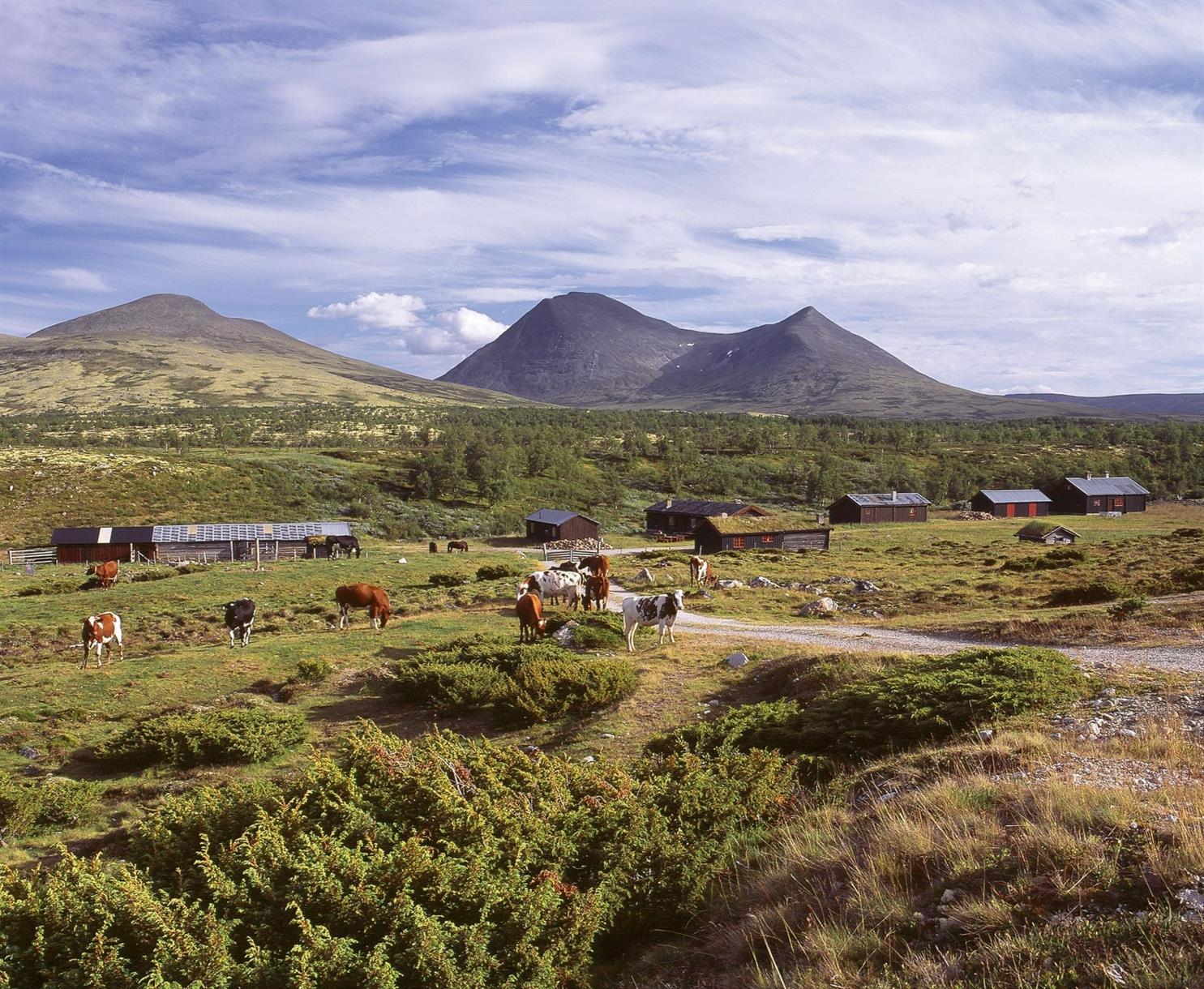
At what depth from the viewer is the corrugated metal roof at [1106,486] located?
328 ft

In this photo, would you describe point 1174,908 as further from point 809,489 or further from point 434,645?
point 809,489

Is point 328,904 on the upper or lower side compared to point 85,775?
upper

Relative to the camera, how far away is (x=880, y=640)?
80.1 ft

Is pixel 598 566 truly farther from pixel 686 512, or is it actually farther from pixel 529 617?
pixel 686 512

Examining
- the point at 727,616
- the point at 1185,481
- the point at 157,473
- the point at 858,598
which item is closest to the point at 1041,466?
the point at 1185,481

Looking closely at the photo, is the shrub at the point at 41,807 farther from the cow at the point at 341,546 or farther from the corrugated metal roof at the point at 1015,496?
the corrugated metal roof at the point at 1015,496

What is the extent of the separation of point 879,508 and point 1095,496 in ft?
99.6

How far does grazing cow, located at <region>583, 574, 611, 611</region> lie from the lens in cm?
2995

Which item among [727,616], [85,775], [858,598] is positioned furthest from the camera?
[858,598]

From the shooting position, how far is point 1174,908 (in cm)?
540

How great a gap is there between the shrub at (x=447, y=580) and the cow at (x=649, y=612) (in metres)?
22.6

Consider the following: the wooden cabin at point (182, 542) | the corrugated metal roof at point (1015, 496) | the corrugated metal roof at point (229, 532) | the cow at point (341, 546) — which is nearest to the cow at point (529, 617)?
the cow at point (341, 546)

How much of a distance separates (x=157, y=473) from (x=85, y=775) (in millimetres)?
83515

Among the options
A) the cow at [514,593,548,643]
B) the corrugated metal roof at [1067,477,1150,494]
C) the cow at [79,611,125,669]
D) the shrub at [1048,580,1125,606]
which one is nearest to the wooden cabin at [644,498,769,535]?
the shrub at [1048,580,1125,606]
